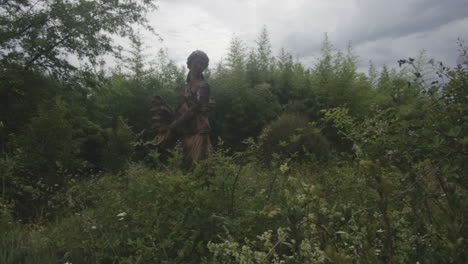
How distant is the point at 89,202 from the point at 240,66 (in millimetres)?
12553

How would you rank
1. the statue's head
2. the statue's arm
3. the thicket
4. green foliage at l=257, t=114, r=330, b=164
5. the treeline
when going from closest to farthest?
the thicket
the statue's arm
the statue's head
the treeline
green foliage at l=257, t=114, r=330, b=164

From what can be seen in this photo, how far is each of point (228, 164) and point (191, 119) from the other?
2080 mm

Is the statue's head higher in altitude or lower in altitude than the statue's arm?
higher

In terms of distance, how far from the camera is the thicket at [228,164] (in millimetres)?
1479

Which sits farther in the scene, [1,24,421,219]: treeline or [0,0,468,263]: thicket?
[1,24,421,219]: treeline

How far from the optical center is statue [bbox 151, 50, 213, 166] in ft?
15.4

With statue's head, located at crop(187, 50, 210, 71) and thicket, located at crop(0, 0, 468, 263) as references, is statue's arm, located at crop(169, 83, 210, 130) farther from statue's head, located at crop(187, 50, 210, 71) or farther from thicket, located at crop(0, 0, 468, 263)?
thicket, located at crop(0, 0, 468, 263)

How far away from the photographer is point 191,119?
484 cm

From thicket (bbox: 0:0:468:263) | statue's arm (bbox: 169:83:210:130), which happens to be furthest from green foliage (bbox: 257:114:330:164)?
statue's arm (bbox: 169:83:210:130)

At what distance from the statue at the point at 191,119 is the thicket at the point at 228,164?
23.7 inches

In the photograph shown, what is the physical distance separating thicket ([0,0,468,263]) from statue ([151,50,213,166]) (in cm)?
60

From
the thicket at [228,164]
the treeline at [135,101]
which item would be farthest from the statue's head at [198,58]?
the treeline at [135,101]

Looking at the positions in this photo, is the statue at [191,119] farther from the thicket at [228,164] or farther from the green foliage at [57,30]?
the green foliage at [57,30]

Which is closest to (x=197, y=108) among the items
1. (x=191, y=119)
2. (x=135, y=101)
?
(x=191, y=119)
